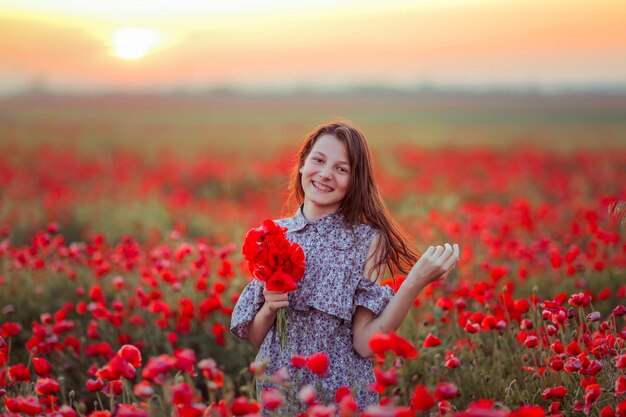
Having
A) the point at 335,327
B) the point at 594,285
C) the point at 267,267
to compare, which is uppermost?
the point at 267,267

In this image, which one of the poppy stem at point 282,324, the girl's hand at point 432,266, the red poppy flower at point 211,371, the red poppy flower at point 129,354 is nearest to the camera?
the red poppy flower at point 211,371

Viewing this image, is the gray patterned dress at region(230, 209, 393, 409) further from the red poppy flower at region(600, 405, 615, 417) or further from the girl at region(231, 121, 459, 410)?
the red poppy flower at region(600, 405, 615, 417)

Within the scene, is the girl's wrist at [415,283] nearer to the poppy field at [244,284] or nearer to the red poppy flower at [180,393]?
the poppy field at [244,284]

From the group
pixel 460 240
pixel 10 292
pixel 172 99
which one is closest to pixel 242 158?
pixel 460 240

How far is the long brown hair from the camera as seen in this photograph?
311cm

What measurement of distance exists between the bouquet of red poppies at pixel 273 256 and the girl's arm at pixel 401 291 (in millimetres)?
379

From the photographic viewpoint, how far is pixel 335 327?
2998mm

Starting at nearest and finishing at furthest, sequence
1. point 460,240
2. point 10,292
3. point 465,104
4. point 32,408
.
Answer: point 32,408, point 10,292, point 460,240, point 465,104

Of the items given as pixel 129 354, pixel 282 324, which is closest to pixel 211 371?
pixel 129 354

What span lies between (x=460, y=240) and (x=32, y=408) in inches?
198

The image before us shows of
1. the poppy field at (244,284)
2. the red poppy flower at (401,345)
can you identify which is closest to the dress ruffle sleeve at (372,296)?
the poppy field at (244,284)

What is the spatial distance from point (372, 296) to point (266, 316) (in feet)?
1.26

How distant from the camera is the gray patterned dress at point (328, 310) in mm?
2961

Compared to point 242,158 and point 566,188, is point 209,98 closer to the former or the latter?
point 242,158
